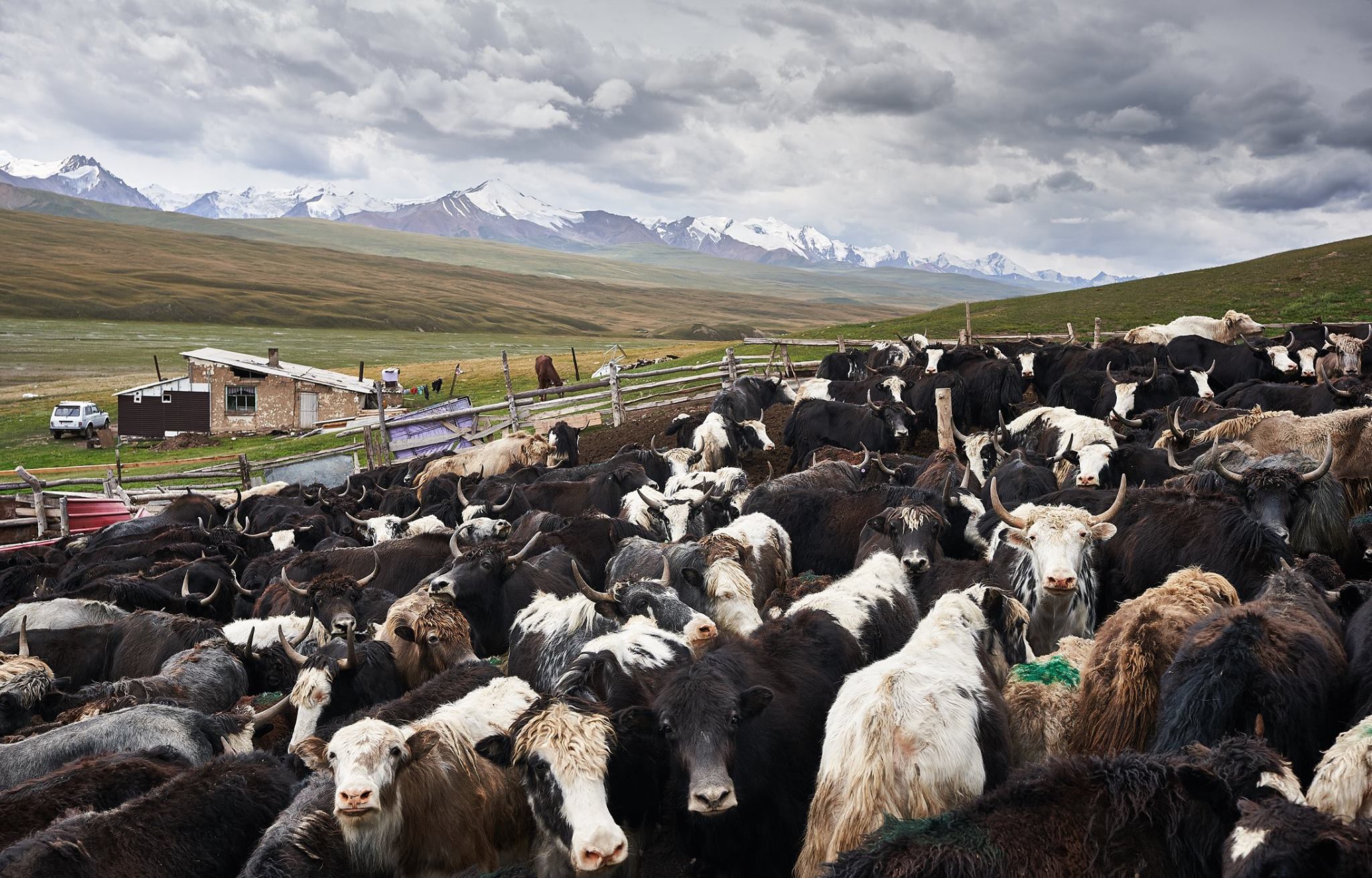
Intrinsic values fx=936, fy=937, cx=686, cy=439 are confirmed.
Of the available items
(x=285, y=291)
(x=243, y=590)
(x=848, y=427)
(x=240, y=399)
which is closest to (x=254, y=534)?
(x=243, y=590)

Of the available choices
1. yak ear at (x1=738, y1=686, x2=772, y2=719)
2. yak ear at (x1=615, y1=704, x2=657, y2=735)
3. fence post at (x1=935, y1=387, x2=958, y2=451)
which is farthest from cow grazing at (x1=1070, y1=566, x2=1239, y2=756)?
fence post at (x1=935, y1=387, x2=958, y2=451)

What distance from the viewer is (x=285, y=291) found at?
13112 cm

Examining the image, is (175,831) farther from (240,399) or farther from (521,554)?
(240,399)

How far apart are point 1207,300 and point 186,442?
1734 inches

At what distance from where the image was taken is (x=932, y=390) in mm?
16891

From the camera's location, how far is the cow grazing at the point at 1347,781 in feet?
11.6

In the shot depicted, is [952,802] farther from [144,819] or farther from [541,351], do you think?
[541,351]

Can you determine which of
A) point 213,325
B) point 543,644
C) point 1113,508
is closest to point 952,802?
point 543,644

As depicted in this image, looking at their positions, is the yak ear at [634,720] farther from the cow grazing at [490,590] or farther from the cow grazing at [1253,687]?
the cow grazing at [490,590]

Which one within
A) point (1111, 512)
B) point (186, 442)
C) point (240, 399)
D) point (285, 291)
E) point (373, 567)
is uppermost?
point (285, 291)

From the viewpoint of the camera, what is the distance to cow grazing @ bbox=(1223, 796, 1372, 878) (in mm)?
2861

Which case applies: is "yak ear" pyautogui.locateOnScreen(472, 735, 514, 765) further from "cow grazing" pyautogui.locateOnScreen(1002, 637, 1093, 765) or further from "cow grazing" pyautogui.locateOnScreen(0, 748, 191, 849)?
"cow grazing" pyautogui.locateOnScreen(1002, 637, 1093, 765)

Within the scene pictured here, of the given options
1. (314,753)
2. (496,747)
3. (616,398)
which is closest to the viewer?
(496,747)

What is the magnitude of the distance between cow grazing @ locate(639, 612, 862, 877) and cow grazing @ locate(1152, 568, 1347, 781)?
1.74 meters
